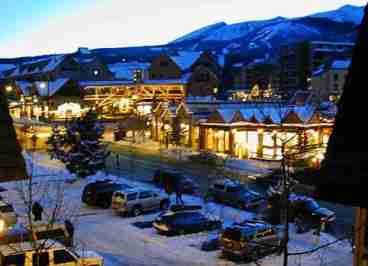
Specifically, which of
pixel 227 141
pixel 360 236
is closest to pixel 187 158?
pixel 227 141

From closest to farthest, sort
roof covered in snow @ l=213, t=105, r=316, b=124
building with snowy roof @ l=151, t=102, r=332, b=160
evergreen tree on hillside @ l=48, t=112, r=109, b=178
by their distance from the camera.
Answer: evergreen tree on hillside @ l=48, t=112, r=109, b=178, building with snowy roof @ l=151, t=102, r=332, b=160, roof covered in snow @ l=213, t=105, r=316, b=124

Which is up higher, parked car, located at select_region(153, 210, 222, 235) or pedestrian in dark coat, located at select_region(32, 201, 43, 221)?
pedestrian in dark coat, located at select_region(32, 201, 43, 221)

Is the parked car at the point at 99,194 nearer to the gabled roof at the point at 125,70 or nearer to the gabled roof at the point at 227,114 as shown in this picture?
the gabled roof at the point at 227,114

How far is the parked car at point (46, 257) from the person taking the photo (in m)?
14.6

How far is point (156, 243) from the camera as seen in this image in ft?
65.0

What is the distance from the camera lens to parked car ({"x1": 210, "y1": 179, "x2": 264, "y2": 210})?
25.2m

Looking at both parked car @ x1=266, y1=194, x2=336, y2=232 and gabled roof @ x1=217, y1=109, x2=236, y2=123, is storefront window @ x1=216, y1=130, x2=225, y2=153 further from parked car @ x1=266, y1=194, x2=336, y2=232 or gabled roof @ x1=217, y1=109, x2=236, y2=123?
parked car @ x1=266, y1=194, x2=336, y2=232

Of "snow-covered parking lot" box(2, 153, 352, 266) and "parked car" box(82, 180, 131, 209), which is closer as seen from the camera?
"snow-covered parking lot" box(2, 153, 352, 266)

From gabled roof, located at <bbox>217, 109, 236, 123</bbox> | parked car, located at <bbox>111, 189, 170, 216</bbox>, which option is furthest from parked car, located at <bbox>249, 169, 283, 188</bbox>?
gabled roof, located at <bbox>217, 109, 236, 123</bbox>

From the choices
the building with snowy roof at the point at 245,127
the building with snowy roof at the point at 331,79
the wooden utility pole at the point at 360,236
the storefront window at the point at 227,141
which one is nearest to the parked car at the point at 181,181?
the building with snowy roof at the point at 245,127

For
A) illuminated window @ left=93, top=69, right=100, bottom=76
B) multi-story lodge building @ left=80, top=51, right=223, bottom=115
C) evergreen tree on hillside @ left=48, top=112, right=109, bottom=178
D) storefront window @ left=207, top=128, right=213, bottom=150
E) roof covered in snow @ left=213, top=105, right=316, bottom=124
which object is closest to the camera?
evergreen tree on hillside @ left=48, top=112, right=109, bottom=178

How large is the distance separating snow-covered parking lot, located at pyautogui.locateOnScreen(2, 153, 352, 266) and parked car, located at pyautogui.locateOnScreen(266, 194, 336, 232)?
0.83 m

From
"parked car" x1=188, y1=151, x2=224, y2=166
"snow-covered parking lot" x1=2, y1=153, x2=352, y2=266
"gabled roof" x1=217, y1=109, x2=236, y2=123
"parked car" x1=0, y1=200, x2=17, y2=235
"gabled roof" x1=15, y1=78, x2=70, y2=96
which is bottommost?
"snow-covered parking lot" x1=2, y1=153, x2=352, y2=266

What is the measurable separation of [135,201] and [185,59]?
198 ft
